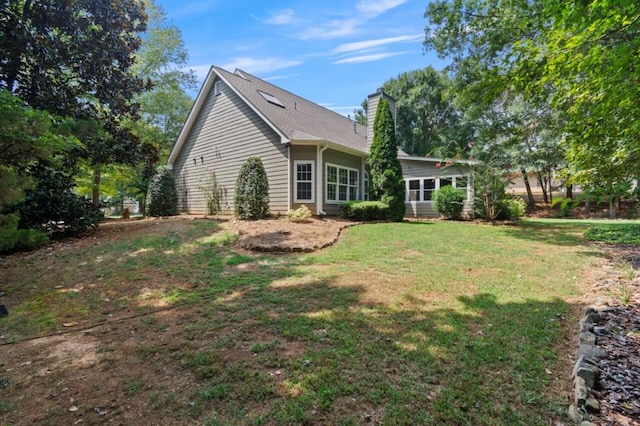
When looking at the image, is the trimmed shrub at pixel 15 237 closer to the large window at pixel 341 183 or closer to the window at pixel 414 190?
the large window at pixel 341 183

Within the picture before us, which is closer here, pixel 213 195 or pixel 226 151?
pixel 213 195

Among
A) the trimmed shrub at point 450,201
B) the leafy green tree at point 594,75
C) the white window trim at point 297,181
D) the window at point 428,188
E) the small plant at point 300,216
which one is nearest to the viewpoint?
the leafy green tree at point 594,75

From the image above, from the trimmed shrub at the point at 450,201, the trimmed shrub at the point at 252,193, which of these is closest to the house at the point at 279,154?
the trimmed shrub at the point at 450,201

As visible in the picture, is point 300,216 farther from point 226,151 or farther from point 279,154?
point 226,151

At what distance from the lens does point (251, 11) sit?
869cm

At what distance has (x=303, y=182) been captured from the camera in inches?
454

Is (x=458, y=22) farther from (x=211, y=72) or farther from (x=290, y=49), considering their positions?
(x=211, y=72)

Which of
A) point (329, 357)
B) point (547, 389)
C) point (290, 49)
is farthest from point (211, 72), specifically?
point (547, 389)

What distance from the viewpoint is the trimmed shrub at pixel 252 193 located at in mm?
10273

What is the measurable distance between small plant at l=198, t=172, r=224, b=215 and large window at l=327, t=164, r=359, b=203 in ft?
16.3

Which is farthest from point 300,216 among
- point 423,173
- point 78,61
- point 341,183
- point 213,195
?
point 423,173

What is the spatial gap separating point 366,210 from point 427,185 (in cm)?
575

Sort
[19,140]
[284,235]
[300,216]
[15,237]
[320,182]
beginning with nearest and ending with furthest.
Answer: [19,140]
[15,237]
[284,235]
[300,216]
[320,182]

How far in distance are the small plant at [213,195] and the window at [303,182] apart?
3.88 meters
